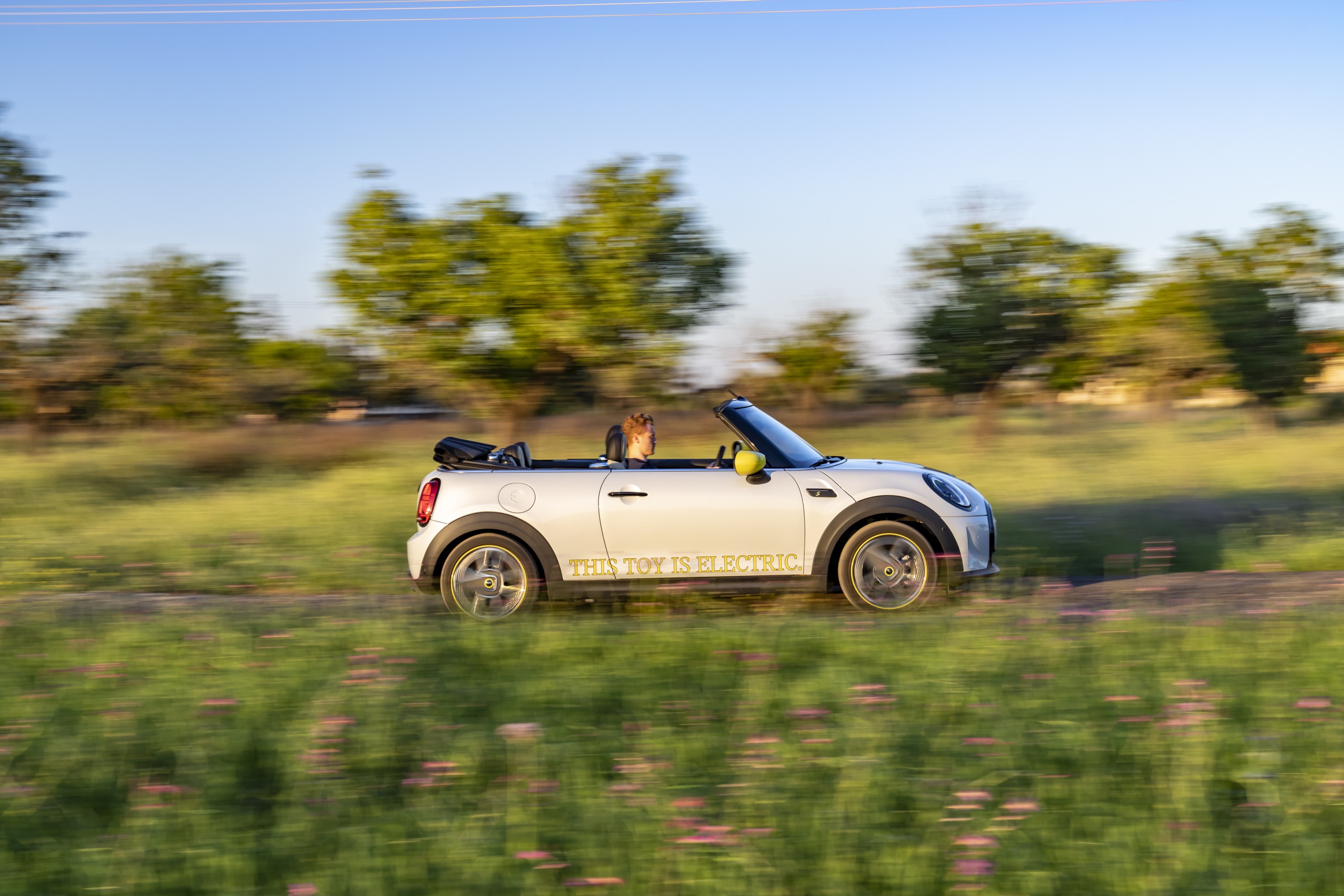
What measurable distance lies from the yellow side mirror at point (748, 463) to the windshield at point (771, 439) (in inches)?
8.5

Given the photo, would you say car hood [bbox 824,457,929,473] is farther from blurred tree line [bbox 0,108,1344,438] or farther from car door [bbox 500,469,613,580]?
blurred tree line [bbox 0,108,1344,438]

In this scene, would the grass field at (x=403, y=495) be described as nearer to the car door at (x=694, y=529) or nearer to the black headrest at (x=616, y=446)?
the black headrest at (x=616, y=446)

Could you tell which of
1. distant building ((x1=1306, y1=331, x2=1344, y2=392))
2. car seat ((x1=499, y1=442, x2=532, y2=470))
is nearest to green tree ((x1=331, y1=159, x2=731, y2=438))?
car seat ((x1=499, y1=442, x2=532, y2=470))

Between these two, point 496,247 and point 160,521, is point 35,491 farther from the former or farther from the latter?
point 496,247

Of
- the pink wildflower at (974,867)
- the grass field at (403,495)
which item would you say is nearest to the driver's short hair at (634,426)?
the grass field at (403,495)

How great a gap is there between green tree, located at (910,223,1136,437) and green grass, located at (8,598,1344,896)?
21.2 meters

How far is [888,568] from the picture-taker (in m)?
7.11

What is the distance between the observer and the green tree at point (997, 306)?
26656mm

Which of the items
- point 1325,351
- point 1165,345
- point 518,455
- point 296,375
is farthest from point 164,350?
point 1325,351

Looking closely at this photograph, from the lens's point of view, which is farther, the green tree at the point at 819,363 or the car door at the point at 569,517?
the green tree at the point at 819,363

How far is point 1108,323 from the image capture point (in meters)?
28.7

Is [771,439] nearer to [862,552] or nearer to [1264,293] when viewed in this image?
[862,552]

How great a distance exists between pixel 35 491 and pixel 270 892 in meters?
17.1

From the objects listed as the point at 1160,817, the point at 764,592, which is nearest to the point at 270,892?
the point at 1160,817
